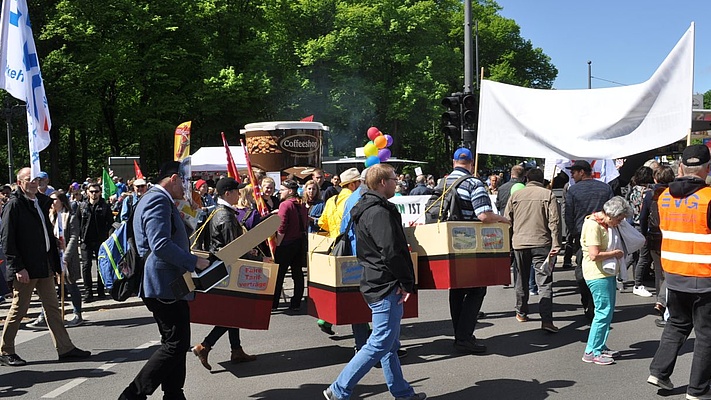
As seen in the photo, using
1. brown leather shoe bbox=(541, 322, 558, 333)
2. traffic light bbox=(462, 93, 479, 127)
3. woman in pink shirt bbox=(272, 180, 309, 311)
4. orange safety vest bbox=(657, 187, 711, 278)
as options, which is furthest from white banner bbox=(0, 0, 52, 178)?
traffic light bbox=(462, 93, 479, 127)

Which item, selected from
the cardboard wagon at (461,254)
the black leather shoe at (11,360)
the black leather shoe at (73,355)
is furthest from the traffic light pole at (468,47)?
the black leather shoe at (11,360)

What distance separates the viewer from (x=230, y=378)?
252 inches

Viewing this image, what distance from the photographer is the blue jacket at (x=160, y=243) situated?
16.0 feet

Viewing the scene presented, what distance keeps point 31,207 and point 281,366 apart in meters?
3.04

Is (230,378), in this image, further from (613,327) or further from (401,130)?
(401,130)

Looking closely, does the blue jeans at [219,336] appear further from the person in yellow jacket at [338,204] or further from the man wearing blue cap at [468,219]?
the man wearing blue cap at [468,219]

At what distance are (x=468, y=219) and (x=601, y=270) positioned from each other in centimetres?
131

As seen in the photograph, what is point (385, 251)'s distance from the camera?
5.04 meters

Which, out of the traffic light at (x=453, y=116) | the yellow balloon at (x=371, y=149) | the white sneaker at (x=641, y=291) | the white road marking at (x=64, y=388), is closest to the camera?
the white road marking at (x=64, y=388)

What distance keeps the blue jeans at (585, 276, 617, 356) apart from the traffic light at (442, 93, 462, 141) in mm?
8164

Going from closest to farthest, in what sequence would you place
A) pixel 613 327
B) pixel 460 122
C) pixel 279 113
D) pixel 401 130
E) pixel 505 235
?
pixel 505 235
pixel 613 327
pixel 460 122
pixel 279 113
pixel 401 130

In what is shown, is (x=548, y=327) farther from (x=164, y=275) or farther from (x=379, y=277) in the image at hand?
(x=164, y=275)

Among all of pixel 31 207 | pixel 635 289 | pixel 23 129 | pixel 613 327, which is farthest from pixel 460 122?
pixel 23 129

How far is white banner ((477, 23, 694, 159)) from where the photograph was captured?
23.7 ft
